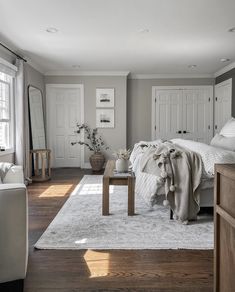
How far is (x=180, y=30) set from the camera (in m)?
3.95

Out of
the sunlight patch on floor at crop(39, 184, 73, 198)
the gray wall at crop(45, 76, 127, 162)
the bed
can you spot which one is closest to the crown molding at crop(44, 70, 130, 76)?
the gray wall at crop(45, 76, 127, 162)

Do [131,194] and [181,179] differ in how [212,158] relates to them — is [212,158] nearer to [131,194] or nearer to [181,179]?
[181,179]

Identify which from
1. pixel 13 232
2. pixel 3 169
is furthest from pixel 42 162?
pixel 13 232

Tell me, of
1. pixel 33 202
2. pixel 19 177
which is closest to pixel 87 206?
pixel 33 202

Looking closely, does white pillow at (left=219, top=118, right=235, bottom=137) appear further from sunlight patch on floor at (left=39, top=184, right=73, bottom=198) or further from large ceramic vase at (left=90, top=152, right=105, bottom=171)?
large ceramic vase at (left=90, top=152, right=105, bottom=171)

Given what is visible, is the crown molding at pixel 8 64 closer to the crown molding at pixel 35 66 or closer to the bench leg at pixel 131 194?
the crown molding at pixel 35 66

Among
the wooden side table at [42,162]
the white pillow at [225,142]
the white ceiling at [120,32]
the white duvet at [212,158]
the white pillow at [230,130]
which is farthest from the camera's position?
the wooden side table at [42,162]

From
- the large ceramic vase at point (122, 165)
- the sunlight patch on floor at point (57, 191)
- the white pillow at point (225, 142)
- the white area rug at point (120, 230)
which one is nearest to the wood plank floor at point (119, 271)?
the white area rug at point (120, 230)

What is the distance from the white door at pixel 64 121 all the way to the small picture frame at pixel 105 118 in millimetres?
439

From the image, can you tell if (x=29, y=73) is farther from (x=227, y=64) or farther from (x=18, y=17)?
(x=227, y=64)

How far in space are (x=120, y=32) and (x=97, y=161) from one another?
→ 338cm

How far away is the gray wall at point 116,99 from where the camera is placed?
702 centimetres

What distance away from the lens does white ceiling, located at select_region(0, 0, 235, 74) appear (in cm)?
316

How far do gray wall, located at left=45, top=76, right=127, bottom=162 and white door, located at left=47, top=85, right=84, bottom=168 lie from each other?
0.51 ft
